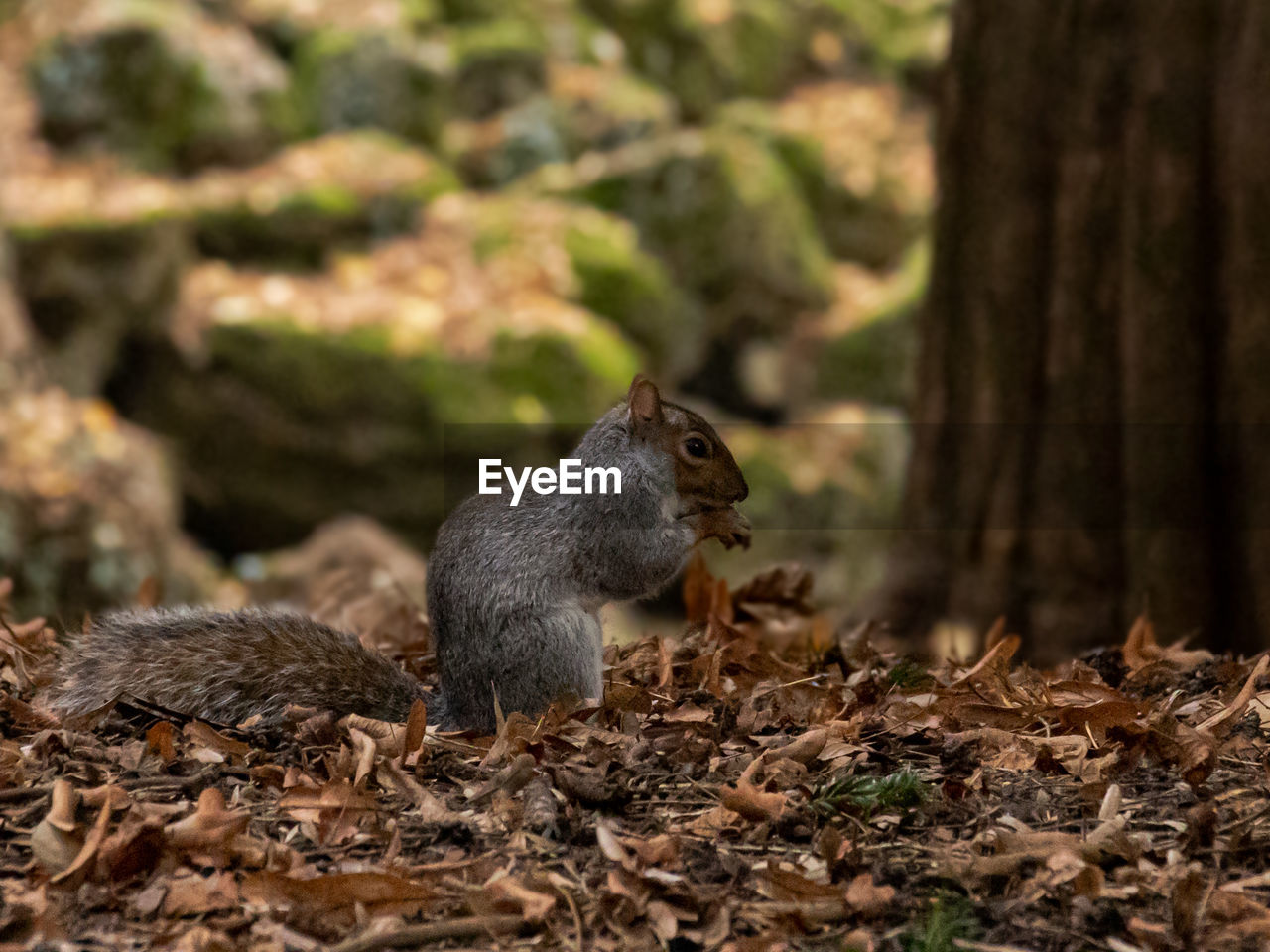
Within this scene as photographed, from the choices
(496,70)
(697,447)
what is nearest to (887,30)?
(496,70)

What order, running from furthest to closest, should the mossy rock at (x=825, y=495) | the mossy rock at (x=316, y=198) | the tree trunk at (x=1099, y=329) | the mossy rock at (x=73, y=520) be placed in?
1. the mossy rock at (x=316, y=198)
2. the mossy rock at (x=825, y=495)
3. the mossy rock at (x=73, y=520)
4. the tree trunk at (x=1099, y=329)

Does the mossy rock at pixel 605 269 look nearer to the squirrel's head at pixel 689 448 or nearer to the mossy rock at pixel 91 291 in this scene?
the mossy rock at pixel 91 291

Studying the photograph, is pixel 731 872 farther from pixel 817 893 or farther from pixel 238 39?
pixel 238 39

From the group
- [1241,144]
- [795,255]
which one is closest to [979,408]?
[1241,144]

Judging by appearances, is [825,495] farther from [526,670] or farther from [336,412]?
[526,670]

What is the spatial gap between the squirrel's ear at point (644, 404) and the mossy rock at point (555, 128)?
982 centimetres

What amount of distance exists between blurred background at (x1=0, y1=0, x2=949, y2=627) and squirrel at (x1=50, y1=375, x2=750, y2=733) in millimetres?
4281

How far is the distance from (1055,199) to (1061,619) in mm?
1573

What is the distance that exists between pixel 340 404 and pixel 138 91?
3982mm

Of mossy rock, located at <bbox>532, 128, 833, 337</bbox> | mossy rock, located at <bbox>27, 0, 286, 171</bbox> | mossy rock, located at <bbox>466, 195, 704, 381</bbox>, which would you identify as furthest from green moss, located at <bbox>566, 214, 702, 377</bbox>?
mossy rock, located at <bbox>27, 0, 286, 171</bbox>

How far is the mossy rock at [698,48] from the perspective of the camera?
13.9 m

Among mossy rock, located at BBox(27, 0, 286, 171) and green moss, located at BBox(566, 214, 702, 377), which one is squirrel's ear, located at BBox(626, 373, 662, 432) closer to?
green moss, located at BBox(566, 214, 702, 377)

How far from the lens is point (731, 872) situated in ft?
7.33

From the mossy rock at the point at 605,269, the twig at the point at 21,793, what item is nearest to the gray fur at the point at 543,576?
the twig at the point at 21,793
